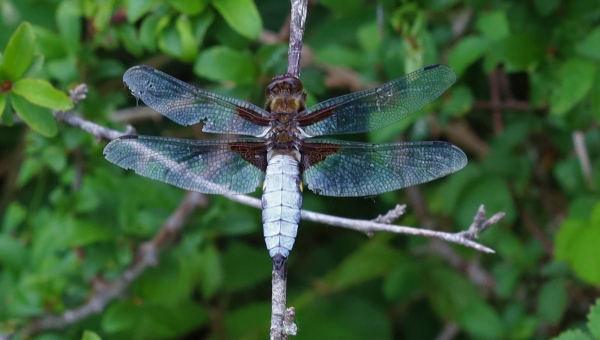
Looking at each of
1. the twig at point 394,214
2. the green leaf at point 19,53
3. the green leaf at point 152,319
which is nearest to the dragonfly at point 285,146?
the twig at point 394,214

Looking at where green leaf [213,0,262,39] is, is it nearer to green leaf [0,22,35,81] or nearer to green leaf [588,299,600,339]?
green leaf [0,22,35,81]

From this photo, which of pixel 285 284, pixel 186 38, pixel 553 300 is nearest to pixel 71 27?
pixel 186 38

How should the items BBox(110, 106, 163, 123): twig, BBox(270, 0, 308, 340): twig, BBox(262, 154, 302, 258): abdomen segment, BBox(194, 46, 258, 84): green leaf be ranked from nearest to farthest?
BBox(270, 0, 308, 340): twig
BBox(262, 154, 302, 258): abdomen segment
BBox(194, 46, 258, 84): green leaf
BBox(110, 106, 163, 123): twig

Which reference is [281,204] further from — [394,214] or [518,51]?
[518,51]

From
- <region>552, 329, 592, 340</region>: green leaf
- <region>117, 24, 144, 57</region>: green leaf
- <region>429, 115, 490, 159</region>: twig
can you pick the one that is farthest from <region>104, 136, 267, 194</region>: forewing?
<region>429, 115, 490, 159</region>: twig

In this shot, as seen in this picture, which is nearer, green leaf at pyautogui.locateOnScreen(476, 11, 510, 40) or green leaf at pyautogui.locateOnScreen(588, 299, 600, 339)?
green leaf at pyautogui.locateOnScreen(588, 299, 600, 339)

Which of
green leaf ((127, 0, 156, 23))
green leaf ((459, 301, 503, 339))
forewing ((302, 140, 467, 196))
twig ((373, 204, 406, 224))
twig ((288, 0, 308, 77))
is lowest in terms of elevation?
twig ((373, 204, 406, 224))

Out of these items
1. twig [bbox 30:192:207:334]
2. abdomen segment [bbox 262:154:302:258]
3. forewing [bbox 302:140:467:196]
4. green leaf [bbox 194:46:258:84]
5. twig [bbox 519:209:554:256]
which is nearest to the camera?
abdomen segment [bbox 262:154:302:258]

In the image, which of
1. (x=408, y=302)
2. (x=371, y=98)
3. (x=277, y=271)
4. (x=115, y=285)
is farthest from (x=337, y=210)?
(x=277, y=271)
